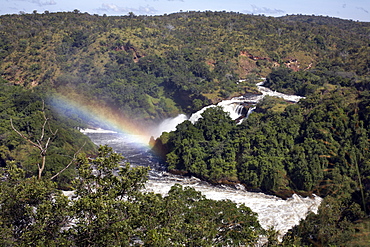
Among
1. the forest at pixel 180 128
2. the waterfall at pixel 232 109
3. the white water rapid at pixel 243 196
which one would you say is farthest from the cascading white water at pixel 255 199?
the waterfall at pixel 232 109

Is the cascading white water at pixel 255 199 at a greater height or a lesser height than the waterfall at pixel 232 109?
lesser

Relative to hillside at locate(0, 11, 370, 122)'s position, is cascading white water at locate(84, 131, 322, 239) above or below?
below

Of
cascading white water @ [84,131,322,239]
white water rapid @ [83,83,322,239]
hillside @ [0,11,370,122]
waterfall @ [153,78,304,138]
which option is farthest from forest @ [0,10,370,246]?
waterfall @ [153,78,304,138]

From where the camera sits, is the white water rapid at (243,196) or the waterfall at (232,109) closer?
the white water rapid at (243,196)

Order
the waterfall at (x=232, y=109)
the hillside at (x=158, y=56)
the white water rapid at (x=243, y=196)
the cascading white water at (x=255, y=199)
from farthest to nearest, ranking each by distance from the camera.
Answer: the hillside at (x=158, y=56) → the waterfall at (x=232, y=109) → the white water rapid at (x=243, y=196) → the cascading white water at (x=255, y=199)

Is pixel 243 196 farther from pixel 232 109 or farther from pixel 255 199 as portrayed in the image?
pixel 232 109

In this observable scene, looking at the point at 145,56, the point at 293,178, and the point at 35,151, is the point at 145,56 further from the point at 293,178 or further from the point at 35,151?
the point at 293,178

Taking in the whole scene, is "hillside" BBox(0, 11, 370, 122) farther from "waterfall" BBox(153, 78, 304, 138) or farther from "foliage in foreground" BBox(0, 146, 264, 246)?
"foliage in foreground" BBox(0, 146, 264, 246)

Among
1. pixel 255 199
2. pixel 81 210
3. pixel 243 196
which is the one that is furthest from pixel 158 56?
pixel 81 210

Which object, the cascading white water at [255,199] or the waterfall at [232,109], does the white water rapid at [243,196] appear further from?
the waterfall at [232,109]
